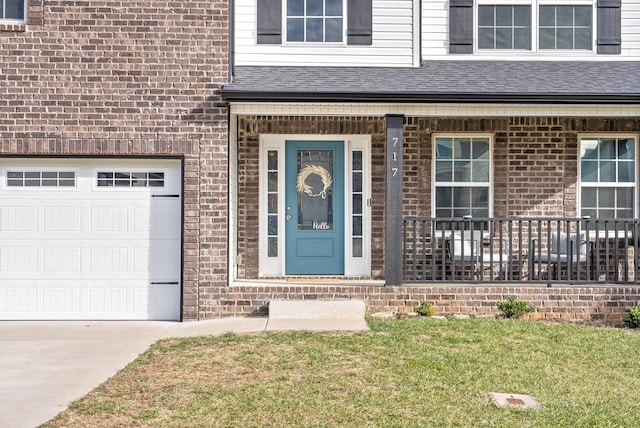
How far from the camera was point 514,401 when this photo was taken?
521cm

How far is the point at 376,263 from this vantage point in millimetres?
10398

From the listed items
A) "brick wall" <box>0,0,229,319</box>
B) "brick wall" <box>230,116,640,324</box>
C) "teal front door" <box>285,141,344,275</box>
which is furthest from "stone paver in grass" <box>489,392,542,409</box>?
"teal front door" <box>285,141,344,275</box>

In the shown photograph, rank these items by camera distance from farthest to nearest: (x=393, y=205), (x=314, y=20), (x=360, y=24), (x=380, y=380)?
(x=314, y=20)
(x=360, y=24)
(x=393, y=205)
(x=380, y=380)

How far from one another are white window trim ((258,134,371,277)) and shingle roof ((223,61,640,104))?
3.69 feet

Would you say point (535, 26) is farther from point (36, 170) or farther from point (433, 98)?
point (36, 170)

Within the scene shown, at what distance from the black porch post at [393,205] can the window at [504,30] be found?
8.65 feet

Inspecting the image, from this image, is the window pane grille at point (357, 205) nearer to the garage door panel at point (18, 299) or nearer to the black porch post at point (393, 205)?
the black porch post at point (393, 205)

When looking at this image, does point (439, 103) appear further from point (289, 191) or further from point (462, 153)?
point (289, 191)

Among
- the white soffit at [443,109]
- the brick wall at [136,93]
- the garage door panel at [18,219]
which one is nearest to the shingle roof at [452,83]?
the white soffit at [443,109]

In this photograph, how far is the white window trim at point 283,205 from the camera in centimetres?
1038

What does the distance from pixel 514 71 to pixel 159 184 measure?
5510mm

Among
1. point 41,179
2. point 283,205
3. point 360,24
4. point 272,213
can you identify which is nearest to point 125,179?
point 41,179

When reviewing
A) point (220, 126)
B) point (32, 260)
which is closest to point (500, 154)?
point (220, 126)

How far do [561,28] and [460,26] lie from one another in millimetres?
1631
